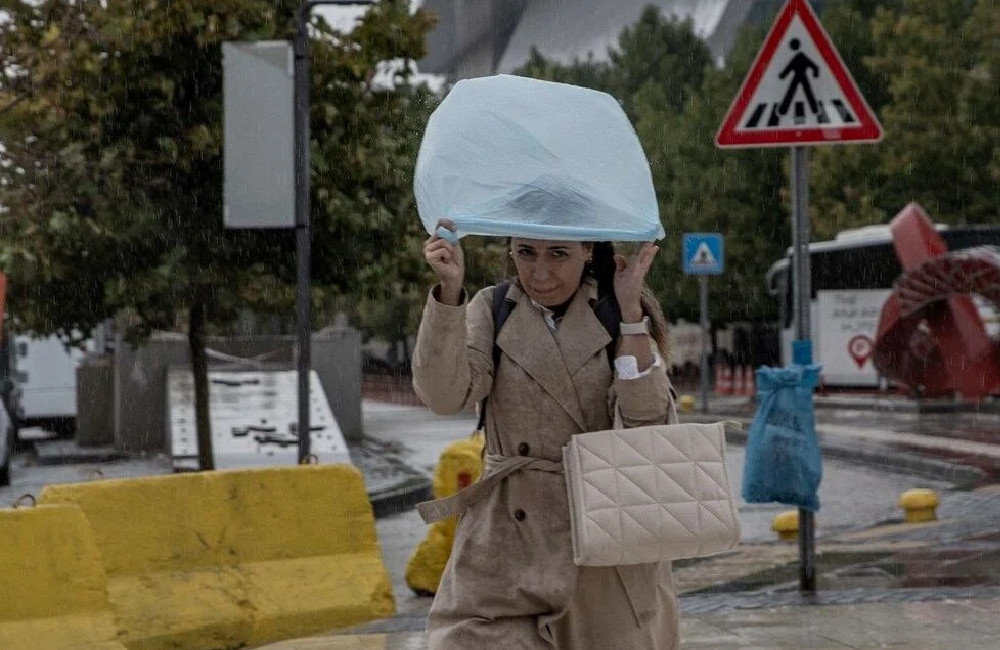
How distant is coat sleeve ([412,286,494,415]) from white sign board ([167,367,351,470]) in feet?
44.1

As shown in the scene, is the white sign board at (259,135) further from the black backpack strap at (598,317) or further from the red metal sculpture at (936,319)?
the red metal sculpture at (936,319)

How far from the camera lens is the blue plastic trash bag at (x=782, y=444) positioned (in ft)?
28.3

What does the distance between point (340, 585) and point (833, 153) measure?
3315cm

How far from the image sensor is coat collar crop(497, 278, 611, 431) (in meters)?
3.93

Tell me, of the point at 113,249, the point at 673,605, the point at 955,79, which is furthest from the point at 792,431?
the point at 955,79

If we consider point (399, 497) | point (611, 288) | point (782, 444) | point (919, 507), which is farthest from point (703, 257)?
point (611, 288)

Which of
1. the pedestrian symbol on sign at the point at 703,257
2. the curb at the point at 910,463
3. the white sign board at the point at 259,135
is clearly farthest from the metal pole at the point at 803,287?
the pedestrian symbol on sign at the point at 703,257

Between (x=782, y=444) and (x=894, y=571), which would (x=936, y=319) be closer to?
(x=894, y=571)

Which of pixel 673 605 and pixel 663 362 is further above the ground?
pixel 663 362

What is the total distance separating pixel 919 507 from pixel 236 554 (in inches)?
255

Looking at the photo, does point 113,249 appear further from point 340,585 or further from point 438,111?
point 438,111

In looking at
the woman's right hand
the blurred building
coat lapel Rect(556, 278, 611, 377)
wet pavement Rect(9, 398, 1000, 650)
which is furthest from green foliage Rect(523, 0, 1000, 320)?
the woman's right hand

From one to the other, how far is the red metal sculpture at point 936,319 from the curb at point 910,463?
17.6 ft

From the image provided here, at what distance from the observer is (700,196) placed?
47.7 meters
